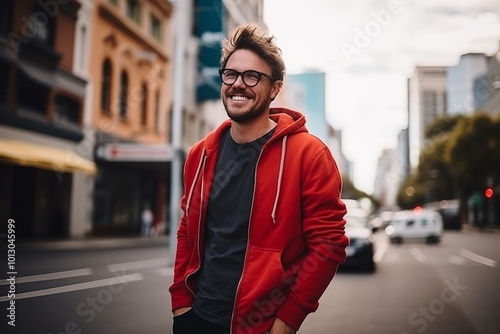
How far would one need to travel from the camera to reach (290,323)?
181cm

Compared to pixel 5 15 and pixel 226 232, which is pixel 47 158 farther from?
pixel 226 232

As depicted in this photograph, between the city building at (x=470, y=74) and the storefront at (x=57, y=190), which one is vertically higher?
the city building at (x=470, y=74)

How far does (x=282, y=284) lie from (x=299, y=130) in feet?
2.12

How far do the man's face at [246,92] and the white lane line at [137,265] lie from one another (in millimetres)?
7741

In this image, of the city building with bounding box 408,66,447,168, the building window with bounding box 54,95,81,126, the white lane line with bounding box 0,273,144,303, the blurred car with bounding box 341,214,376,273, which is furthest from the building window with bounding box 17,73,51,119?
the city building with bounding box 408,66,447,168

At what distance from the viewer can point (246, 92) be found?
2.04 metres

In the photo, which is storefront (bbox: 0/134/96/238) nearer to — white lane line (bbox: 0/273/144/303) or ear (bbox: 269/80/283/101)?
white lane line (bbox: 0/273/144/303)

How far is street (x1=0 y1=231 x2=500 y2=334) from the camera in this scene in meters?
4.07

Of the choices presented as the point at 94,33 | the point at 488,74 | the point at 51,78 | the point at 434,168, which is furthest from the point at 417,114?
the point at 488,74

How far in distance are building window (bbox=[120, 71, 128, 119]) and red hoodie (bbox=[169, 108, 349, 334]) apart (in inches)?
802

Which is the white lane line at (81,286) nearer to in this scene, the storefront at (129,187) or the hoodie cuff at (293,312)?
the hoodie cuff at (293,312)

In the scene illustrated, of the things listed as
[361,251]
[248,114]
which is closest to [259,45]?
[248,114]

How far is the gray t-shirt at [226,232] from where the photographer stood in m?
1.99

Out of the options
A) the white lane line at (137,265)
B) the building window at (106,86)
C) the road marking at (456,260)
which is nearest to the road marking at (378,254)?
the road marking at (456,260)
